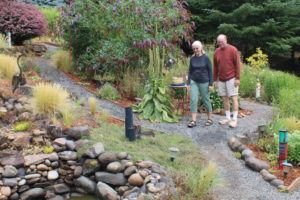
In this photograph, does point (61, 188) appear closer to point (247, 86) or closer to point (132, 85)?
point (132, 85)

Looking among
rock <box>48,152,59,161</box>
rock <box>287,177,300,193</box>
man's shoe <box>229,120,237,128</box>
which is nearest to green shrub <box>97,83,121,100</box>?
man's shoe <box>229,120,237,128</box>

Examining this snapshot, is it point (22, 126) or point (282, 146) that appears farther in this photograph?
point (22, 126)

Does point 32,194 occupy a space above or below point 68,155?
below

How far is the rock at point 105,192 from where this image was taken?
4047 mm

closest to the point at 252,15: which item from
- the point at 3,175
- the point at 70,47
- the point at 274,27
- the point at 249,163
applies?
the point at 274,27

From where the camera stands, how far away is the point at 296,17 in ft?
42.9

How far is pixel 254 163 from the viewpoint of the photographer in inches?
176

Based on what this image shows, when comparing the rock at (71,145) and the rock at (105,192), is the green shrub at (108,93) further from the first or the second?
the rock at (105,192)

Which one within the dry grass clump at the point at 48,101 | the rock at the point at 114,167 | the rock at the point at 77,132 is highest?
the dry grass clump at the point at 48,101

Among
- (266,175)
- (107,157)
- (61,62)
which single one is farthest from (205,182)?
(61,62)

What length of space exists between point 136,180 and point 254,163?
66.7 inches

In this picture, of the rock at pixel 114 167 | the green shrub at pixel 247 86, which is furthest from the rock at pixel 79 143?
the green shrub at pixel 247 86

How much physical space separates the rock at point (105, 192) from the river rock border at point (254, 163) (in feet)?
6.40

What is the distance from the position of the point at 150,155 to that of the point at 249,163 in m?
1.44
